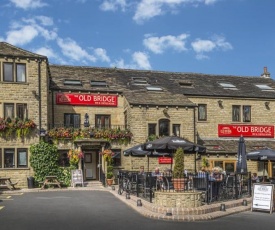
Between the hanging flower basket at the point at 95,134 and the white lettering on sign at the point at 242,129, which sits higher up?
the white lettering on sign at the point at 242,129

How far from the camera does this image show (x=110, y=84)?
30203mm

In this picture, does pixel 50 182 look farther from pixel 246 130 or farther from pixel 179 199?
pixel 246 130

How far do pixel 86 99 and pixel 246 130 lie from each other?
12.4 m

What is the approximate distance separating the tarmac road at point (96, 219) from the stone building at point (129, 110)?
930cm

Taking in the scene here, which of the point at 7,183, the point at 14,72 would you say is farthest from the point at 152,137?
the point at 14,72

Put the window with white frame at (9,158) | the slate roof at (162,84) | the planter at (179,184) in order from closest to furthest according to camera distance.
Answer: the planter at (179,184) < the window with white frame at (9,158) < the slate roof at (162,84)

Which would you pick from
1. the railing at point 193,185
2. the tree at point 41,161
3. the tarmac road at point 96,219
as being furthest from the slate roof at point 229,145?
the tarmac road at point 96,219

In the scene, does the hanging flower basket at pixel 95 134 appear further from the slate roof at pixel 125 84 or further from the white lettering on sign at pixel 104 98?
the white lettering on sign at pixel 104 98

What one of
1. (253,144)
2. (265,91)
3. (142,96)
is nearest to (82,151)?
(142,96)

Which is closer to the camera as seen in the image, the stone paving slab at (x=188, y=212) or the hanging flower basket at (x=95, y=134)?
the stone paving slab at (x=188, y=212)

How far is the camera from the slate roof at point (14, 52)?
24.9 metres

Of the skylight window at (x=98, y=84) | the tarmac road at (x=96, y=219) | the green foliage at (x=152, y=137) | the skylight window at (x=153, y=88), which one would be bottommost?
the tarmac road at (x=96, y=219)

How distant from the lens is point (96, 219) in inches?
485

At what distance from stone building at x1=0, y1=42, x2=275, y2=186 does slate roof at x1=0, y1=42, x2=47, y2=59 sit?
2.3 inches
